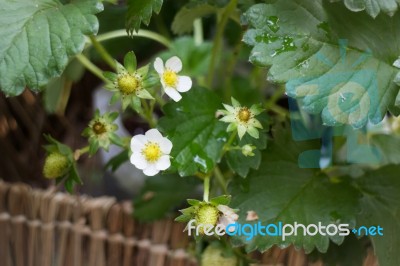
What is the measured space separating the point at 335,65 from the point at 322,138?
12 centimetres

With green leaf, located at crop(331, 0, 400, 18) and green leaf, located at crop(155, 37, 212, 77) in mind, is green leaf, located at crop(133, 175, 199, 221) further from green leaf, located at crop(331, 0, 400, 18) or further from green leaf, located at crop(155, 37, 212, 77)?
green leaf, located at crop(331, 0, 400, 18)

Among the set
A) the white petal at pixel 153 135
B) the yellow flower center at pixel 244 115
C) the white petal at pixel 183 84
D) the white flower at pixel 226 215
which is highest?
the white petal at pixel 183 84

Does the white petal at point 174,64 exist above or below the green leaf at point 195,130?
above

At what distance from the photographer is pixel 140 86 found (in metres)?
0.57

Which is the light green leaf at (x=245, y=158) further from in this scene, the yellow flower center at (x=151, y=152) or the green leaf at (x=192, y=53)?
the green leaf at (x=192, y=53)

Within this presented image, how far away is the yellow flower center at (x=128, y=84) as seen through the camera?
22.1 inches

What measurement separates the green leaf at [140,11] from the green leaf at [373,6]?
0.58ft

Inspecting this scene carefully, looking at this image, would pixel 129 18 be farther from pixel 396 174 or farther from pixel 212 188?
pixel 396 174

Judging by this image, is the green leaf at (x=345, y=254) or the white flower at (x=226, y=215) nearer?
the white flower at (x=226, y=215)

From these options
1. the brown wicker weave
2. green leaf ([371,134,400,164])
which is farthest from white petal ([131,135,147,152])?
green leaf ([371,134,400,164])

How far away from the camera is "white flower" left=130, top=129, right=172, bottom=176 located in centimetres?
57

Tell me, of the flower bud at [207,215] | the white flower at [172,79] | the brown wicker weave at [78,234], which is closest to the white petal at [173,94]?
the white flower at [172,79]

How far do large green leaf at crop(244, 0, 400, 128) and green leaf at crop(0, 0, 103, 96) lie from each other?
159 mm

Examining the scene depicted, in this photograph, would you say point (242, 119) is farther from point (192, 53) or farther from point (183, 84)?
point (192, 53)
